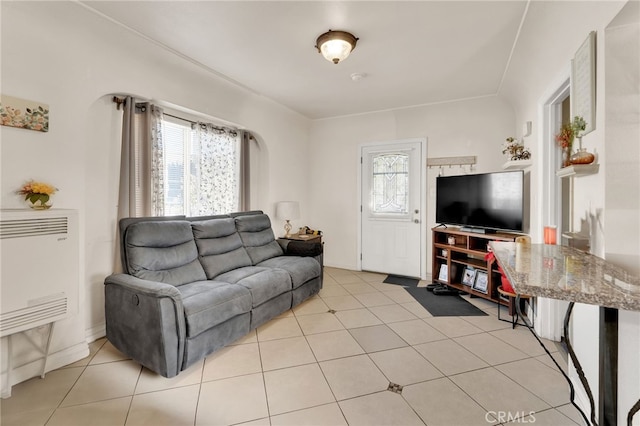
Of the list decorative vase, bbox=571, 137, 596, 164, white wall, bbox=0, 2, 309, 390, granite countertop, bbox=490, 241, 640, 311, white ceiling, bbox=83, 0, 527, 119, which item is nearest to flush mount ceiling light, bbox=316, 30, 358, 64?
white ceiling, bbox=83, 0, 527, 119

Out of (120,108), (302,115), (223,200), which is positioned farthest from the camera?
(302,115)

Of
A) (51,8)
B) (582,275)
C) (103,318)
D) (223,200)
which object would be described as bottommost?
(103,318)

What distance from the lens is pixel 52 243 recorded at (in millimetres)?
1919

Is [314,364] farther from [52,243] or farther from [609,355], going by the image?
[52,243]

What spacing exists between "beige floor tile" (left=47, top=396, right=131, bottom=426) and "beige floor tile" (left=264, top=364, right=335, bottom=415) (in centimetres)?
84


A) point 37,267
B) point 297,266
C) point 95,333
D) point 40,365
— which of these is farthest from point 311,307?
point 37,267

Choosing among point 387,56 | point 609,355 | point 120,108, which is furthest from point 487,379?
point 120,108

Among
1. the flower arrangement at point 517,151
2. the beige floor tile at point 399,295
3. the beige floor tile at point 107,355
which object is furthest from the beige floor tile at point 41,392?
the flower arrangement at point 517,151

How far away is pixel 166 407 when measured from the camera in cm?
171

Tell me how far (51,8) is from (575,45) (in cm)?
351

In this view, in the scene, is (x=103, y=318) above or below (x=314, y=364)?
above

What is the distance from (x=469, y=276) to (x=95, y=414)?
3820 mm

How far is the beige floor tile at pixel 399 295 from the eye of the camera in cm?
351

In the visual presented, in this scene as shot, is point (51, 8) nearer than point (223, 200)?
Yes
